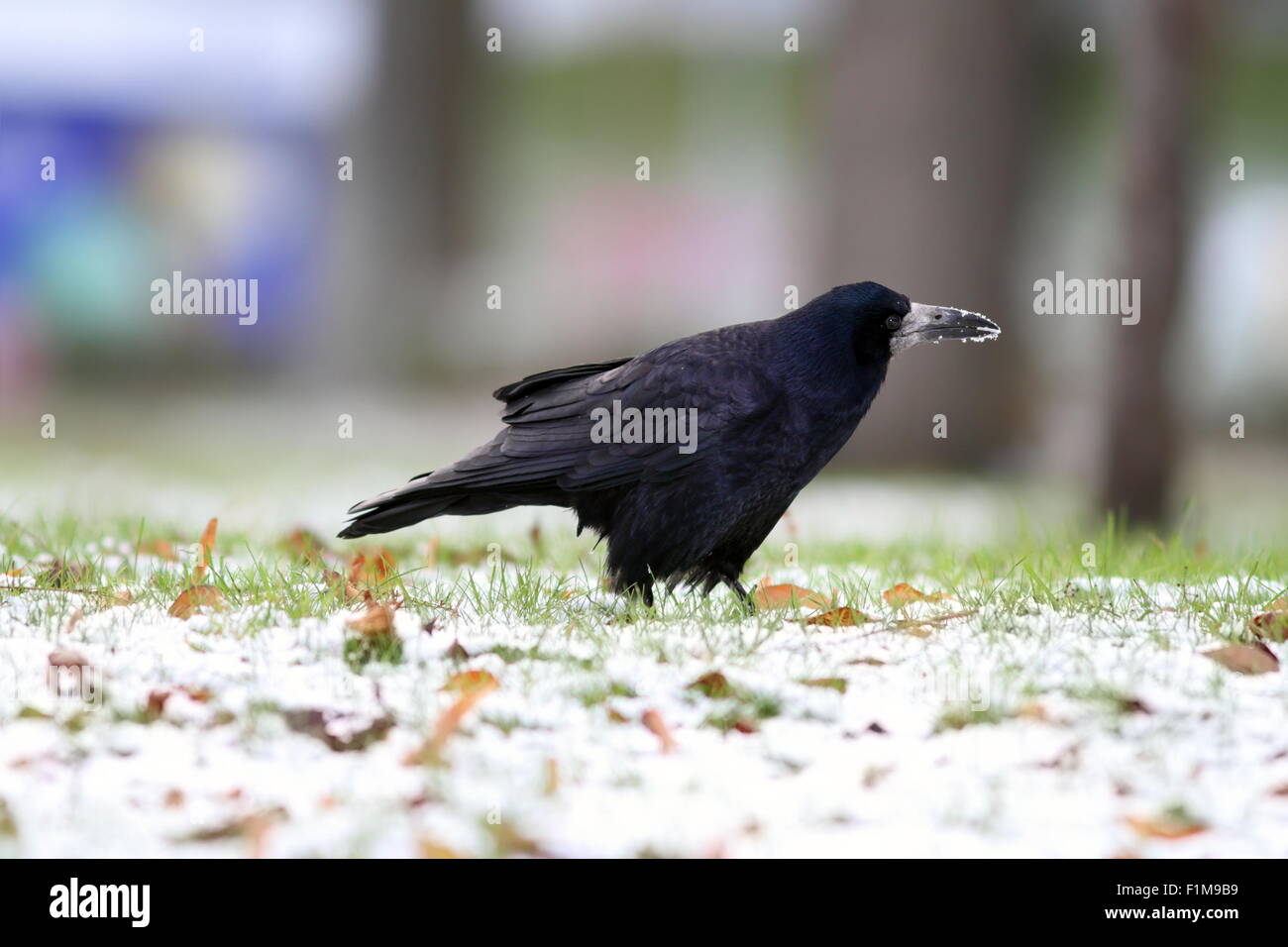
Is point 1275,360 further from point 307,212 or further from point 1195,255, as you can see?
point 307,212

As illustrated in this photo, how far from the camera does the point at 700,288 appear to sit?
80.3 ft

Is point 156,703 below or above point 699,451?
below

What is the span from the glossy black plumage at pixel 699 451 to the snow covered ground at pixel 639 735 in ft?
1.57

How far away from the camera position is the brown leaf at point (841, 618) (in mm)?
4020

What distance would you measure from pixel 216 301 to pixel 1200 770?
18808mm

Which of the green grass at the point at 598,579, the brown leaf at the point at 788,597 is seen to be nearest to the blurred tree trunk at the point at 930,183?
the green grass at the point at 598,579

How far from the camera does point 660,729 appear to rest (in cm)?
313

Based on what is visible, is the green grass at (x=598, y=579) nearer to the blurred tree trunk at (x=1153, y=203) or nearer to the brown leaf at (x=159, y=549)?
the brown leaf at (x=159, y=549)

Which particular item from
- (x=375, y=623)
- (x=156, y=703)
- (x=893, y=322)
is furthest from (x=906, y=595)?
(x=156, y=703)

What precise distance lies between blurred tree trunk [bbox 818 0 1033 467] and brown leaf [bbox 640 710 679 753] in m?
7.78

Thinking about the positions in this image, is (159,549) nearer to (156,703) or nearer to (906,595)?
(156,703)

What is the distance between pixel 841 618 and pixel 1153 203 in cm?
462

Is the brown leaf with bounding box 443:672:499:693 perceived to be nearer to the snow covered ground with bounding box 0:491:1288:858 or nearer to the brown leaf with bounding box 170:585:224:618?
the snow covered ground with bounding box 0:491:1288:858

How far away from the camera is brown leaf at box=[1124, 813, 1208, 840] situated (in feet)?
8.83
